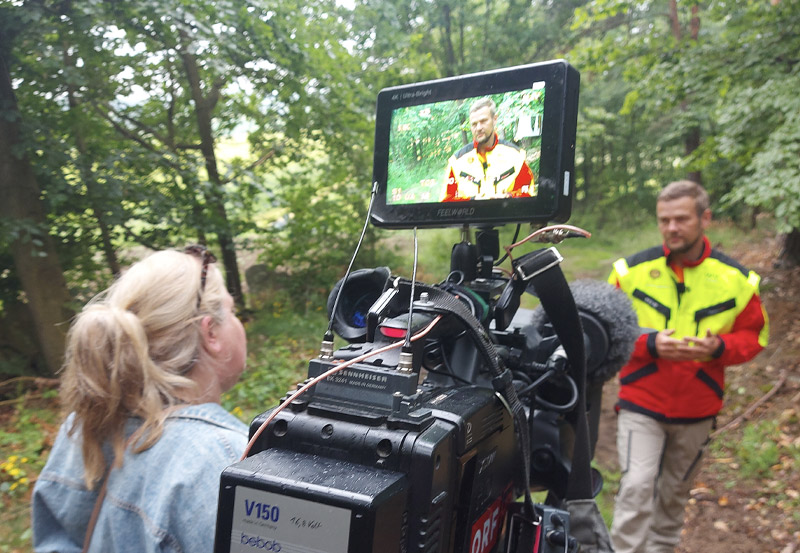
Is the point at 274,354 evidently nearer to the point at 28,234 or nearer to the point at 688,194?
the point at 28,234

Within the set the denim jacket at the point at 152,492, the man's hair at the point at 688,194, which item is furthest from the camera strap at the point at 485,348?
the man's hair at the point at 688,194

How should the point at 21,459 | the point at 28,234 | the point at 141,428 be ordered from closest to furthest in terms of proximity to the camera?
the point at 141,428, the point at 21,459, the point at 28,234

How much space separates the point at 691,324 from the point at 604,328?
1.76 meters

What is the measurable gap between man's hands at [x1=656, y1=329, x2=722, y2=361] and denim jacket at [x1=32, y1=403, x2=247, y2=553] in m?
2.25

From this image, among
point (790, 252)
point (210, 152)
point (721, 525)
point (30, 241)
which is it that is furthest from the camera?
point (790, 252)

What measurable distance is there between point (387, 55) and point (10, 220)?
5.18 meters

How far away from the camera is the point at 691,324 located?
2.99 metres

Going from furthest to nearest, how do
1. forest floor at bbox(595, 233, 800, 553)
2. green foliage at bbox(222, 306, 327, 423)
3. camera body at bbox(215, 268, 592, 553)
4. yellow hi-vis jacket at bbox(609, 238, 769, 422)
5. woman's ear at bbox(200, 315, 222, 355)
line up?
green foliage at bbox(222, 306, 327, 423) → forest floor at bbox(595, 233, 800, 553) → yellow hi-vis jacket at bbox(609, 238, 769, 422) → woman's ear at bbox(200, 315, 222, 355) → camera body at bbox(215, 268, 592, 553)

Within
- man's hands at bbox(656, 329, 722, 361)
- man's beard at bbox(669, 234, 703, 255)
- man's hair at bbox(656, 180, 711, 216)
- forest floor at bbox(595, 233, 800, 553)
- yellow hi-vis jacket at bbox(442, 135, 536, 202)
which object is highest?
man's hair at bbox(656, 180, 711, 216)

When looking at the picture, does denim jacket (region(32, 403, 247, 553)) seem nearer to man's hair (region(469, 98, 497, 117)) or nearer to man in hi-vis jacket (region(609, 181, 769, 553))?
man's hair (region(469, 98, 497, 117))

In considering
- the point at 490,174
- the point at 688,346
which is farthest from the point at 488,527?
the point at 688,346

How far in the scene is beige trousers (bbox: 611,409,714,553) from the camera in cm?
296

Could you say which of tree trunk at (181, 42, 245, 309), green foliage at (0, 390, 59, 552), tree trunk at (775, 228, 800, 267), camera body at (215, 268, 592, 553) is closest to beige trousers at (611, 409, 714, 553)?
camera body at (215, 268, 592, 553)

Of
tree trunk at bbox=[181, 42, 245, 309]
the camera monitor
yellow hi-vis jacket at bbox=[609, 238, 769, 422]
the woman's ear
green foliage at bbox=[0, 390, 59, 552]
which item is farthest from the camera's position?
tree trunk at bbox=[181, 42, 245, 309]
